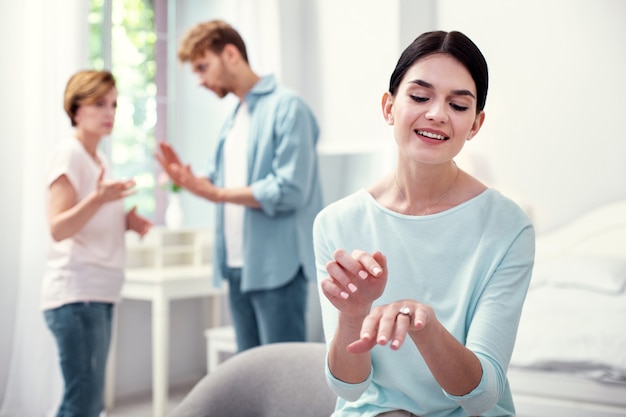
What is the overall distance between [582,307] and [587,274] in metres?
0.32

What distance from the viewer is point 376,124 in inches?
133

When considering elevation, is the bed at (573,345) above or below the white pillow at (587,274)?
below

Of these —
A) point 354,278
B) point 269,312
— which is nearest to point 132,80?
point 269,312

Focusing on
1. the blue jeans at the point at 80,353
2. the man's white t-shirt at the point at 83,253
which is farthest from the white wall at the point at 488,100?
the blue jeans at the point at 80,353

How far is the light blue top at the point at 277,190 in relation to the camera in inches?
91.8

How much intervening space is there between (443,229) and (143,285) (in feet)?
7.15

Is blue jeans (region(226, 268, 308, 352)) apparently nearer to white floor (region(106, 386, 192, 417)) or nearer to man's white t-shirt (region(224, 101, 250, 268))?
man's white t-shirt (region(224, 101, 250, 268))

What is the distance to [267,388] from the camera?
149cm

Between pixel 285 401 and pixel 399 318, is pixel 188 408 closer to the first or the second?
pixel 285 401

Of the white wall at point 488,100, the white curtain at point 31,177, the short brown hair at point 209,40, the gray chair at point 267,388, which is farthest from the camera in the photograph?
the white wall at point 488,100

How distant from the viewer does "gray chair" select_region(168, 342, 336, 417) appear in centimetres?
144

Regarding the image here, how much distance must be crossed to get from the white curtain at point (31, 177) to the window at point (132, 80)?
1.98 feet

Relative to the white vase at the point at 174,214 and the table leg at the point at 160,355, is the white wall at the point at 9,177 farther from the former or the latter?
the white vase at the point at 174,214

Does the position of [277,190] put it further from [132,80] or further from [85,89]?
[132,80]
